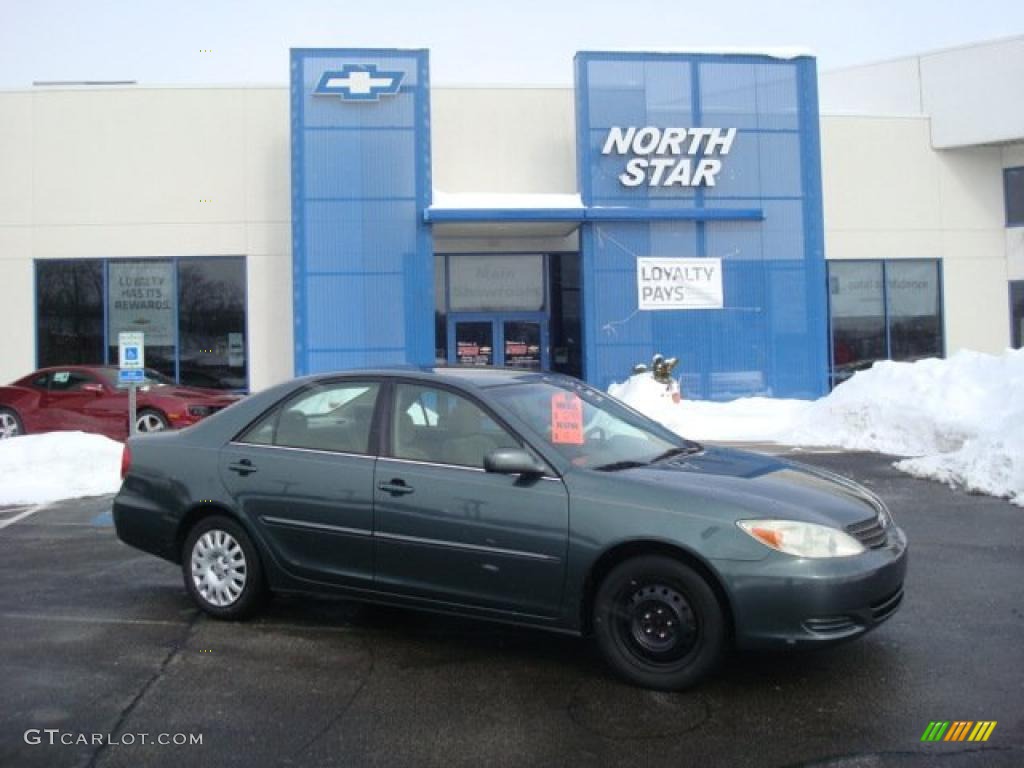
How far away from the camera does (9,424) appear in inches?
603

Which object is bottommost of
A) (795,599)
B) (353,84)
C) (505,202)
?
(795,599)

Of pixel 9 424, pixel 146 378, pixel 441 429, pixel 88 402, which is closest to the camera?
pixel 441 429

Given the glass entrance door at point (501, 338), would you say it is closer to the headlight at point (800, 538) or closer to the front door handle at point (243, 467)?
the front door handle at point (243, 467)

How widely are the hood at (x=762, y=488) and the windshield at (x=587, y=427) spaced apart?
0.18 meters

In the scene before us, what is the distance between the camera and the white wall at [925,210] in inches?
850

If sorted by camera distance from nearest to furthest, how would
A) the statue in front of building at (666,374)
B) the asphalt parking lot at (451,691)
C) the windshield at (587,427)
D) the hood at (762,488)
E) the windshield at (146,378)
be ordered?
1. the asphalt parking lot at (451,691)
2. the hood at (762,488)
3. the windshield at (587,427)
4. the windshield at (146,378)
5. the statue in front of building at (666,374)

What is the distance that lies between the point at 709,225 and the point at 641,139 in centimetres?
226

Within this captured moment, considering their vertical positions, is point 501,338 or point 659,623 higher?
point 501,338

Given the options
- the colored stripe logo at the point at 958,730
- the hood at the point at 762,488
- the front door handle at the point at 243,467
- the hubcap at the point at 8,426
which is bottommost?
the colored stripe logo at the point at 958,730

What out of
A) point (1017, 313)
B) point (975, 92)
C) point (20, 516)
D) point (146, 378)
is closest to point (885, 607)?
point (20, 516)

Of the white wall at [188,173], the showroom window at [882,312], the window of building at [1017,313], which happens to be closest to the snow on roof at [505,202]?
the white wall at [188,173]

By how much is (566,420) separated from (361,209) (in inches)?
560

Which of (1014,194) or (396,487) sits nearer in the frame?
(396,487)

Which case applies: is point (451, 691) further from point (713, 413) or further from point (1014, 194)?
point (1014, 194)
